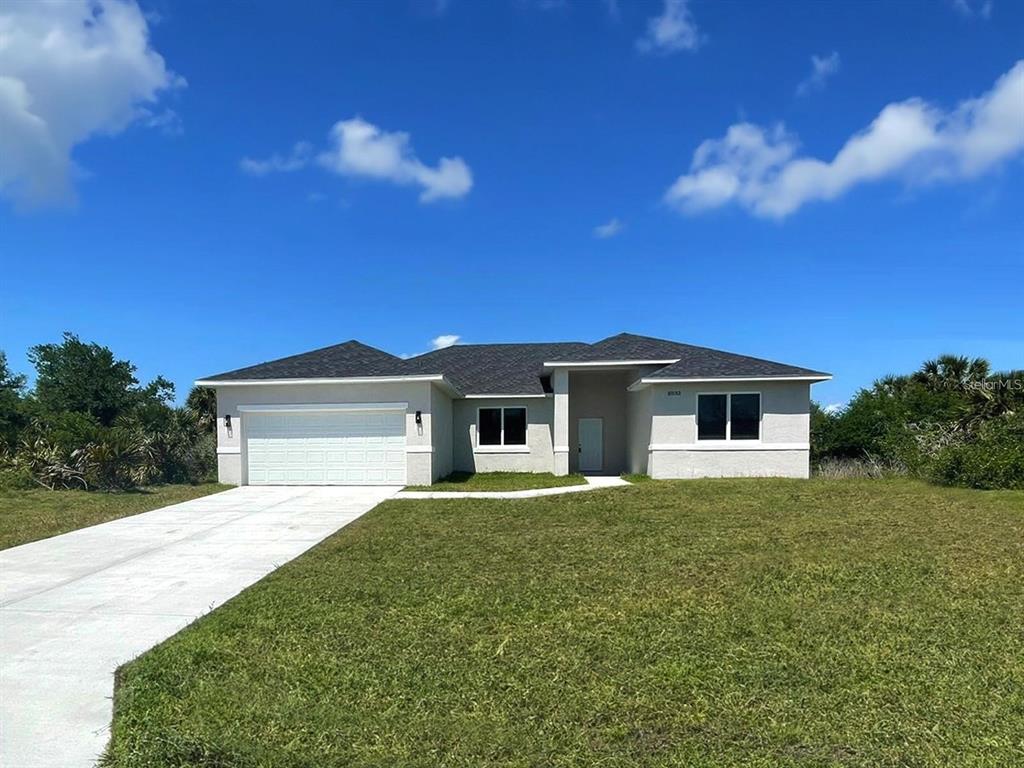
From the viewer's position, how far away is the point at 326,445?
1667 cm

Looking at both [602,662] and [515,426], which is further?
[515,426]

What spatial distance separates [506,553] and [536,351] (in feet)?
59.2

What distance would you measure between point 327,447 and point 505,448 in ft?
21.1

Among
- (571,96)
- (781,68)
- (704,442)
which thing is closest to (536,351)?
(704,442)

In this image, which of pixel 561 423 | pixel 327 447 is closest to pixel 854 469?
pixel 561 423

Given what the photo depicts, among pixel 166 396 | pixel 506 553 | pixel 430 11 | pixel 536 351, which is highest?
pixel 430 11

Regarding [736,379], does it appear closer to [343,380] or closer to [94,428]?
[343,380]

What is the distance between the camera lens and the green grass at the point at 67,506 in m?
9.78

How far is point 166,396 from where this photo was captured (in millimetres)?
24078

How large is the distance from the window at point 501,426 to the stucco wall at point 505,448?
169 millimetres

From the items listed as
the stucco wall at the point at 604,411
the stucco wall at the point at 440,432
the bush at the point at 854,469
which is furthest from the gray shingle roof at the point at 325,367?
the bush at the point at 854,469

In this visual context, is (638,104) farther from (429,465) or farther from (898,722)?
(898,722)

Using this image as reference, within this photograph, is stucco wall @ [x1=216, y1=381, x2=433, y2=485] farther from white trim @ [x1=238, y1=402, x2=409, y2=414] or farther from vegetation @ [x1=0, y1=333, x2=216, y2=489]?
vegetation @ [x1=0, y1=333, x2=216, y2=489]

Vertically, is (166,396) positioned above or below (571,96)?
below
